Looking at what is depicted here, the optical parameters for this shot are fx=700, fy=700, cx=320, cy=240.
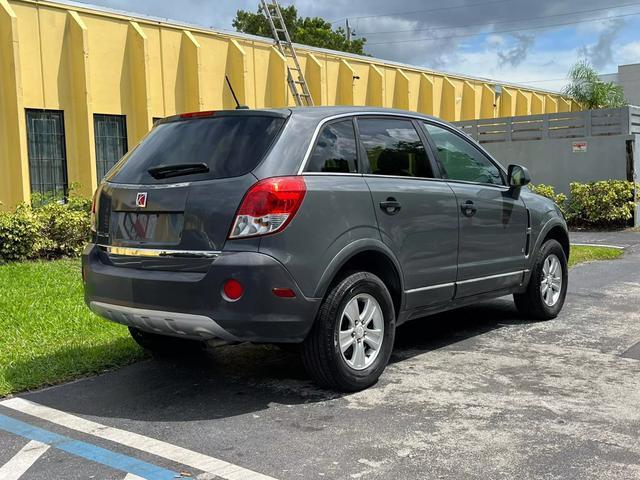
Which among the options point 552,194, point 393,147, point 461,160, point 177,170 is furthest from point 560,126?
point 177,170

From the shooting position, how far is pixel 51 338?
5.98 metres

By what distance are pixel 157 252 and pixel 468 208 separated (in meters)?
2.51

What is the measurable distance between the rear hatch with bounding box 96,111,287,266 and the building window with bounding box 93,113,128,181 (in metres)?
10.3

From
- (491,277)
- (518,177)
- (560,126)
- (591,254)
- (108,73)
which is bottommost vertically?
(591,254)

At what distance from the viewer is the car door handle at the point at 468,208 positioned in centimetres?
→ 548

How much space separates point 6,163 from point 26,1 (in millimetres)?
3008

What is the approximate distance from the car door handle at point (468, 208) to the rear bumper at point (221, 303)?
1.76 m

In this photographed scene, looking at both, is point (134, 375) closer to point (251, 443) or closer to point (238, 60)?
point (251, 443)

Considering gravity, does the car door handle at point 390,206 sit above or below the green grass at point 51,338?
above

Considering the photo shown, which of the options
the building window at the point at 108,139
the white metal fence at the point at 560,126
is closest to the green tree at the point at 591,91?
the white metal fence at the point at 560,126

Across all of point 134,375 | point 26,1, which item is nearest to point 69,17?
Answer: point 26,1

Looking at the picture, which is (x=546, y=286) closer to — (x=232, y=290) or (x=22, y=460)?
(x=232, y=290)

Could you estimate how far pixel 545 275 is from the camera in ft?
22.0

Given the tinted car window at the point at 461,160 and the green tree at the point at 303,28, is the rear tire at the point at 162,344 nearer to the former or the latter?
the tinted car window at the point at 461,160
